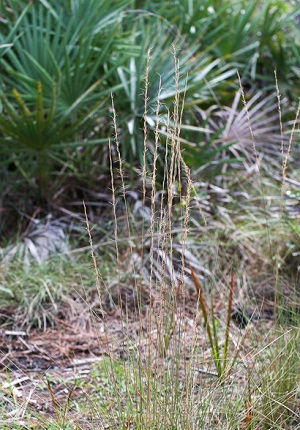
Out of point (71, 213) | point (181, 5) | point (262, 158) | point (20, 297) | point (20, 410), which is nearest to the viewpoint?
point (20, 410)

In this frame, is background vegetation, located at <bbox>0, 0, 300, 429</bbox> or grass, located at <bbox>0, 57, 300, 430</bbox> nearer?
grass, located at <bbox>0, 57, 300, 430</bbox>

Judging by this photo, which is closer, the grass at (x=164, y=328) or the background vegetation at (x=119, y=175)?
the grass at (x=164, y=328)

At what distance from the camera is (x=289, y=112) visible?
5.45 m

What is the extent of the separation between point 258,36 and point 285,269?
2.80 metres

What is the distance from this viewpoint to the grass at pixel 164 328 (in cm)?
187

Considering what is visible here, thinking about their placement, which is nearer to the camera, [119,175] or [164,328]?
[164,328]

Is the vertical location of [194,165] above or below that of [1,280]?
above

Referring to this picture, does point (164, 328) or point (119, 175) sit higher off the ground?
point (119, 175)

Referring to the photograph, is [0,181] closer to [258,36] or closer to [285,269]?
[285,269]

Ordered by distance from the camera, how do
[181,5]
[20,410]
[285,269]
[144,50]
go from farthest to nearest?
1. [181,5]
2. [144,50]
3. [285,269]
4. [20,410]

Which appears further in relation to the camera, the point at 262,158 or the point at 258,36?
the point at 258,36

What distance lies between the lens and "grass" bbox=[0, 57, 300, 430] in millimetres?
1868

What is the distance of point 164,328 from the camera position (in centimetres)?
254

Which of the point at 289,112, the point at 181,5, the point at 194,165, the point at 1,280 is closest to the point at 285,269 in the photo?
the point at 194,165
